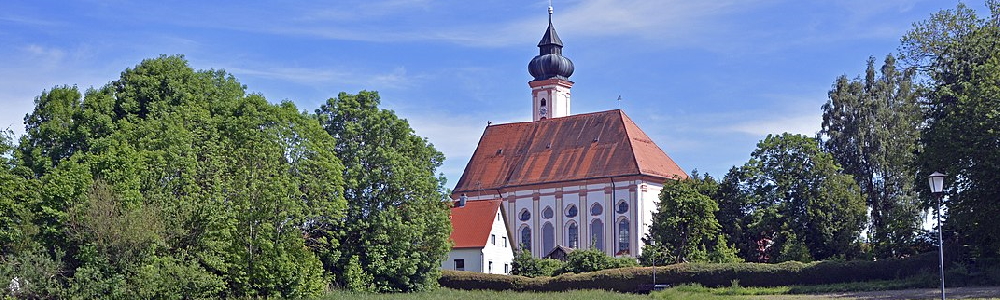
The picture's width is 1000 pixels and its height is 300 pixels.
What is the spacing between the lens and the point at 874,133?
61.7 m

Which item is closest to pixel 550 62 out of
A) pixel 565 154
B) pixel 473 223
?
pixel 565 154

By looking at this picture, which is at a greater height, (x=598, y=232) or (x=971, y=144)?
(x=971, y=144)

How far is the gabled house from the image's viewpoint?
228 feet

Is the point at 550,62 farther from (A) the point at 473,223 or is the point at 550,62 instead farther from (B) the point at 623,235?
(A) the point at 473,223

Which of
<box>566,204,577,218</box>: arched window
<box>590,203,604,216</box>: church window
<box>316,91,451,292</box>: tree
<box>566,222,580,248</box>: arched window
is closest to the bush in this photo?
<box>316,91,451,292</box>: tree

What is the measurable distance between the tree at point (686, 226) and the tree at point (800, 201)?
204 centimetres

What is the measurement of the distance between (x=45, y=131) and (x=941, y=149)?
31104 mm

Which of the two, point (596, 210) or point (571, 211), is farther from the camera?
point (571, 211)

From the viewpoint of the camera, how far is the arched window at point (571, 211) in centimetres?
8362

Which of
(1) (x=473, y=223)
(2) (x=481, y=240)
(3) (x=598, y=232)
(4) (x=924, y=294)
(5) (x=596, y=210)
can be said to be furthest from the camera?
(5) (x=596, y=210)

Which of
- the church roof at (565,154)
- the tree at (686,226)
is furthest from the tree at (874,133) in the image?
the church roof at (565,154)

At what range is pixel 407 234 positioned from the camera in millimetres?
47719

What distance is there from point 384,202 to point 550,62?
5109cm

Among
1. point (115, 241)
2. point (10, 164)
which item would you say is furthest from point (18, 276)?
point (10, 164)
